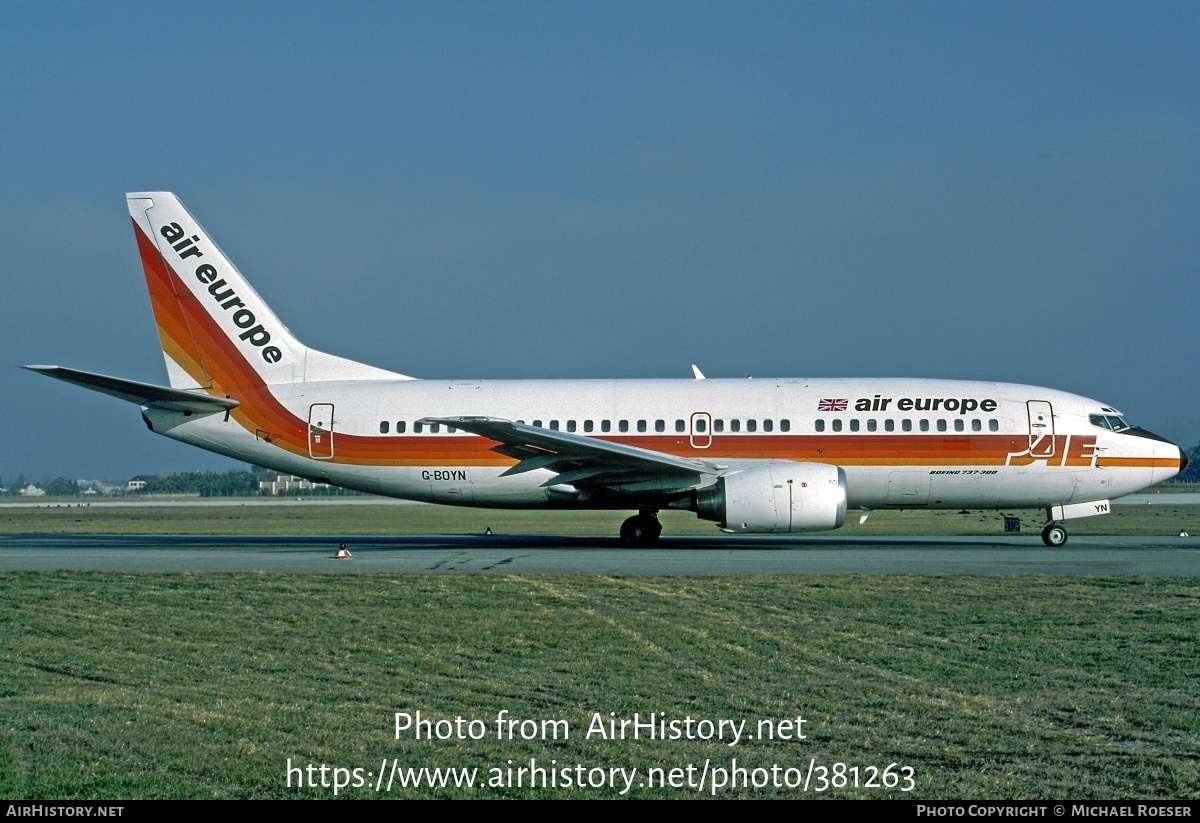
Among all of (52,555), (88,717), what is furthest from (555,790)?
(52,555)

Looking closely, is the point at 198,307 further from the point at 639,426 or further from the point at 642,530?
the point at 642,530

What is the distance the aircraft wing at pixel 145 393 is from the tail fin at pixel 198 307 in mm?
727

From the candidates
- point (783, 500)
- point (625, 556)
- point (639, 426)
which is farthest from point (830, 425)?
point (625, 556)

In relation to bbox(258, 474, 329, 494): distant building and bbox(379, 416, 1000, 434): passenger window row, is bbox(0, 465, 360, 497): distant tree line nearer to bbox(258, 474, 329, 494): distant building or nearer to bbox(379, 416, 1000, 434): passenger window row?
bbox(258, 474, 329, 494): distant building

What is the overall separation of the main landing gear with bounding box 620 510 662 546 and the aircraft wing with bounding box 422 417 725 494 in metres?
1.25

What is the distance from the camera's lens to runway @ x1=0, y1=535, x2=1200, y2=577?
17.3 m

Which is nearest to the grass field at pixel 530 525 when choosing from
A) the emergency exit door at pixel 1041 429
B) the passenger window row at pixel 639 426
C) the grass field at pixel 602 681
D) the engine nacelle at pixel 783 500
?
the passenger window row at pixel 639 426

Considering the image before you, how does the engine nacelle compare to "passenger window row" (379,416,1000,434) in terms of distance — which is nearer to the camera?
the engine nacelle

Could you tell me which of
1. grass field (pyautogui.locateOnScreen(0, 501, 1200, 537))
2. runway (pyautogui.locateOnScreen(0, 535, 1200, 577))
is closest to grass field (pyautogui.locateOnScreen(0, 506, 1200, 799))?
runway (pyautogui.locateOnScreen(0, 535, 1200, 577))

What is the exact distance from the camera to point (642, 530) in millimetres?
23812

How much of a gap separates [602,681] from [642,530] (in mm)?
15330

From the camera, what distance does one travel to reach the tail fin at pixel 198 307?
24.4 metres
